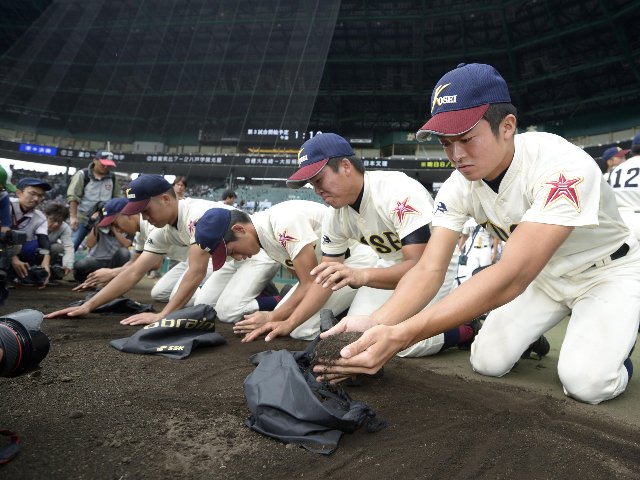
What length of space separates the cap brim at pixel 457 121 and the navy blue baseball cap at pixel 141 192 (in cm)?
259

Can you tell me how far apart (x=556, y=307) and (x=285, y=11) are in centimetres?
1749

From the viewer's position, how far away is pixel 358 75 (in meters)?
21.5

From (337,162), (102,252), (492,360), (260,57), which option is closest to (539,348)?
(492,360)

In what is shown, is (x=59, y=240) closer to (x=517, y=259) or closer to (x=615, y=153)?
(x=517, y=259)

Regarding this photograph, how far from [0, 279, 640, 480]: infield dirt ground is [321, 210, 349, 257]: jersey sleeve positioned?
36.0 inches

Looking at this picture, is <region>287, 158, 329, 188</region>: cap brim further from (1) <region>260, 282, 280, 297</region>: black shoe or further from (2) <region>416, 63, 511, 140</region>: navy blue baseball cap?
(1) <region>260, 282, 280, 297</region>: black shoe

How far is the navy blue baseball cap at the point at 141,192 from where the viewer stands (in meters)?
3.38

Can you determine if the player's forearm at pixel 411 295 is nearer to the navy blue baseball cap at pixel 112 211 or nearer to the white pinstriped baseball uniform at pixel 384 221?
the white pinstriped baseball uniform at pixel 384 221

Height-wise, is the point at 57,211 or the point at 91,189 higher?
the point at 91,189

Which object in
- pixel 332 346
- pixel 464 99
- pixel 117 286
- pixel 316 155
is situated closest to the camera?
pixel 332 346

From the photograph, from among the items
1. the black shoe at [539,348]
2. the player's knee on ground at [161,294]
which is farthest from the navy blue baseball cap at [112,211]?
the black shoe at [539,348]

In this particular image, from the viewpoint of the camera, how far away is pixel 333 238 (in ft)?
9.55

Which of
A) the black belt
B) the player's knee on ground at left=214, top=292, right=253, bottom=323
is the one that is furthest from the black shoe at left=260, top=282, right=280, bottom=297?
the black belt

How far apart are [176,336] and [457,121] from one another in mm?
2070
